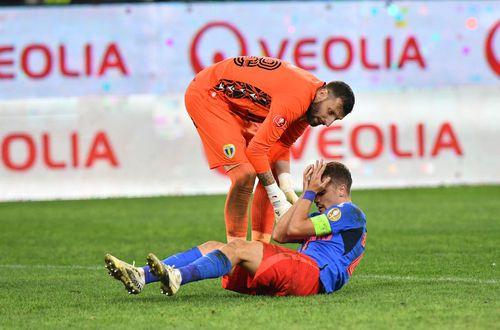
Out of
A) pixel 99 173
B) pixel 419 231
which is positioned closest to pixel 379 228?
pixel 419 231

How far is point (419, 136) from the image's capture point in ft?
61.0

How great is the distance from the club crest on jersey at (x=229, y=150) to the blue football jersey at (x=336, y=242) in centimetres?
167

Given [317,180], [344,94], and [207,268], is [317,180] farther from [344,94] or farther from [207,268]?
[344,94]

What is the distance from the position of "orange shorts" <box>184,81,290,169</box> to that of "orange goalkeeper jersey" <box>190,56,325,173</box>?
49 mm

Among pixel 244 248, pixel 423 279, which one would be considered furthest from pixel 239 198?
pixel 244 248

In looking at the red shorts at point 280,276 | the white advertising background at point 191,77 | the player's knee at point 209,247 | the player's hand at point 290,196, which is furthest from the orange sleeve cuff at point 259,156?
the white advertising background at point 191,77

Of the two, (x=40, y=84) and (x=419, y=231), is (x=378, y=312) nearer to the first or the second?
(x=419, y=231)

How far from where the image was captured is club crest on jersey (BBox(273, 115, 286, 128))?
8.89m

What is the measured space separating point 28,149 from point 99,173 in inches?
41.1

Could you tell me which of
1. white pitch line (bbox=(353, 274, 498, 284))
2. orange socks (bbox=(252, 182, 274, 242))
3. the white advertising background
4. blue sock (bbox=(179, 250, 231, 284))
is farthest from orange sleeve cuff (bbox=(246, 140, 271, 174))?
the white advertising background

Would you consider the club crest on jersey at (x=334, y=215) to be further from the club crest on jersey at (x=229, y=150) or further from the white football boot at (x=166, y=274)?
the club crest on jersey at (x=229, y=150)

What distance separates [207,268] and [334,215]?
0.85 meters

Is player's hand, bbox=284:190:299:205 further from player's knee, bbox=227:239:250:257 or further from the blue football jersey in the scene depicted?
player's knee, bbox=227:239:250:257

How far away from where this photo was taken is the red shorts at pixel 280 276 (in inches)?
301
